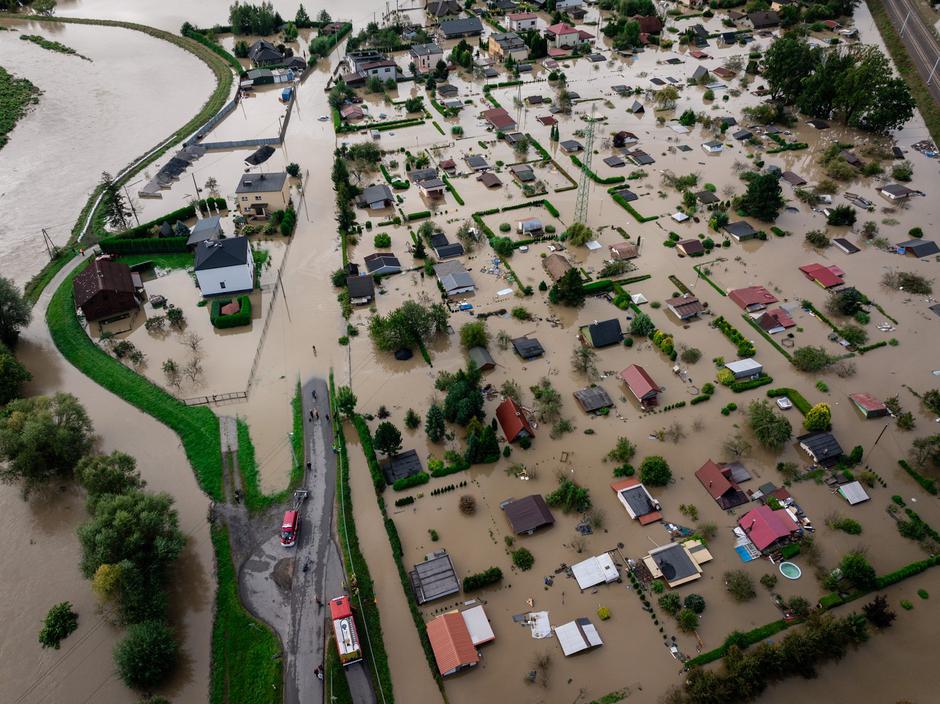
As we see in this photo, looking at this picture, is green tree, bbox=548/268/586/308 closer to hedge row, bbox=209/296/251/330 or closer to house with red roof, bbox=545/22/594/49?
hedge row, bbox=209/296/251/330

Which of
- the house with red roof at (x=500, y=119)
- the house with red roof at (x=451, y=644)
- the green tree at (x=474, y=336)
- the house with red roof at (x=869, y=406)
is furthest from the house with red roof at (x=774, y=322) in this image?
the house with red roof at (x=500, y=119)

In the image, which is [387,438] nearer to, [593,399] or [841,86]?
[593,399]

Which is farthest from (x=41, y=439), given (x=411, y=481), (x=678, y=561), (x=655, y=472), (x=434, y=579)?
(x=678, y=561)

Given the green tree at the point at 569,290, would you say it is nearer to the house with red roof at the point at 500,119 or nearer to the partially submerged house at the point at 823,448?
the partially submerged house at the point at 823,448

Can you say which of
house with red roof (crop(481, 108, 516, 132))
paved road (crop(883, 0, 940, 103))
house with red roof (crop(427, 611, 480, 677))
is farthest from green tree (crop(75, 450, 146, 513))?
paved road (crop(883, 0, 940, 103))

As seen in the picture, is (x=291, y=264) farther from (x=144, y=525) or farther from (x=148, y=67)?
(x=148, y=67)

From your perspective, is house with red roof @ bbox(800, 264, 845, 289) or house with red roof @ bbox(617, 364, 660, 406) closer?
house with red roof @ bbox(617, 364, 660, 406)
